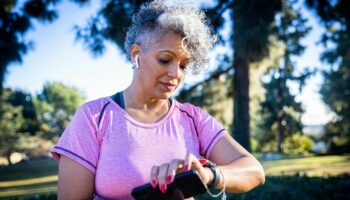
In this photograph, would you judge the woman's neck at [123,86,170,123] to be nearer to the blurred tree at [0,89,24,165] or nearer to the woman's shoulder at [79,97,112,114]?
the woman's shoulder at [79,97,112,114]

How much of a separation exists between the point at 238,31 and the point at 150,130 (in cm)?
767

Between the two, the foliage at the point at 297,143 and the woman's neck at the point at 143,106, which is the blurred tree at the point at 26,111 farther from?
the woman's neck at the point at 143,106

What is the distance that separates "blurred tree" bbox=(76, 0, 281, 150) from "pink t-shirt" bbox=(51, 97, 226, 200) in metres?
6.43

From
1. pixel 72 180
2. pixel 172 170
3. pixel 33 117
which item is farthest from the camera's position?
pixel 33 117

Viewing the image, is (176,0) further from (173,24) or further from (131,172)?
(131,172)

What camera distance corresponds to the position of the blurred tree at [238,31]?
847 cm

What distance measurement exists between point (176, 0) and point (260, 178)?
39.3 inches

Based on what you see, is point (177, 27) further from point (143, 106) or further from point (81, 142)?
point (81, 142)

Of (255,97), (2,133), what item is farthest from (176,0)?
(2,133)

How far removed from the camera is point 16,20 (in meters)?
10.7

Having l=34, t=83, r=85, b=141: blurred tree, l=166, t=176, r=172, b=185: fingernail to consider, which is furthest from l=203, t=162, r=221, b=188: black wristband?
l=34, t=83, r=85, b=141: blurred tree

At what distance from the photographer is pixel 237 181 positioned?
55.8 inches

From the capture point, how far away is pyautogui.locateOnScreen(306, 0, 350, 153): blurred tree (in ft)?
28.3

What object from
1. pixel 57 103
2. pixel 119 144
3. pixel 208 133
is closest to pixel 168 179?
pixel 119 144
